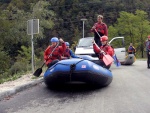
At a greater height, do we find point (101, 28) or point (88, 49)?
point (101, 28)

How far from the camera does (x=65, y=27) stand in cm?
7019

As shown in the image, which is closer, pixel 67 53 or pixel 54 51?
Result: pixel 54 51

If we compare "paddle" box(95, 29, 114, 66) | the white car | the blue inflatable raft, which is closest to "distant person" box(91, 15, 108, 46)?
the white car

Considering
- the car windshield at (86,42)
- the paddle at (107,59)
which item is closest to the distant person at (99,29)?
the paddle at (107,59)

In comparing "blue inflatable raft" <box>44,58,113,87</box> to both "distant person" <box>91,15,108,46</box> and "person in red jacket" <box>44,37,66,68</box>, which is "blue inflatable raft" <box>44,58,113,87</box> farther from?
"distant person" <box>91,15,108,46</box>

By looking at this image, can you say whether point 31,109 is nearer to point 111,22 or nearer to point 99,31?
point 99,31

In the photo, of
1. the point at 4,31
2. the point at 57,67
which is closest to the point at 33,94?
the point at 57,67

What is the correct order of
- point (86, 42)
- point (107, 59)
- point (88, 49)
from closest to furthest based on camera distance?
point (107, 59) < point (88, 49) < point (86, 42)

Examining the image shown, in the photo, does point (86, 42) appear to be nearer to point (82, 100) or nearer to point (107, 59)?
point (107, 59)

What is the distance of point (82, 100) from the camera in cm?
693

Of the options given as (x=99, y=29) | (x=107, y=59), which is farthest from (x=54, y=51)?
(x=99, y=29)

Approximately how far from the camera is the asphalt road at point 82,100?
6102mm

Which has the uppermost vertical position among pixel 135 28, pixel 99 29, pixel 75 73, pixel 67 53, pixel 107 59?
pixel 135 28

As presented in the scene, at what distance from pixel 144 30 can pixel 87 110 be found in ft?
172
